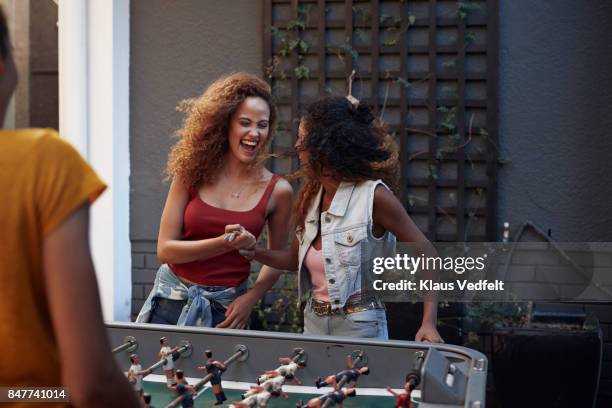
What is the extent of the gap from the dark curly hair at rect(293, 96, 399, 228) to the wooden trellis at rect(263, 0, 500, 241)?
1681mm

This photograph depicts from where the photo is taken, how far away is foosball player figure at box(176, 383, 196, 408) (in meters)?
1.96

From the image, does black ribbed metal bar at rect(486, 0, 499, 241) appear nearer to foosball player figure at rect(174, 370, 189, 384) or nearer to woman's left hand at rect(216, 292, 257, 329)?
woman's left hand at rect(216, 292, 257, 329)

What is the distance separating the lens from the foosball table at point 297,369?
6.33ft

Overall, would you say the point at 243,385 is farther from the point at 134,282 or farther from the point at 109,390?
the point at 134,282

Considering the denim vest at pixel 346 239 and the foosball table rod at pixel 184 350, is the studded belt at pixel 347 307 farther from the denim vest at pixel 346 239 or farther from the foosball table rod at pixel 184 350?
the foosball table rod at pixel 184 350

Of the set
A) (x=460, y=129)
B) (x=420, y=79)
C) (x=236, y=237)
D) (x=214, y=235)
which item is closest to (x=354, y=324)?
(x=236, y=237)

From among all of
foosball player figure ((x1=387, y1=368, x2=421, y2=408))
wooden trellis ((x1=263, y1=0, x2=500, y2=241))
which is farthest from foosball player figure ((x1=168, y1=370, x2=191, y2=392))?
wooden trellis ((x1=263, y1=0, x2=500, y2=241))

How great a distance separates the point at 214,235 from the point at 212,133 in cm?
38

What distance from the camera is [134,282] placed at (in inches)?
197

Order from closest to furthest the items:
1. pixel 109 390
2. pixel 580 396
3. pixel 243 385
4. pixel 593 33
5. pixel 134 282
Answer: pixel 109 390 < pixel 243 385 < pixel 580 396 < pixel 593 33 < pixel 134 282

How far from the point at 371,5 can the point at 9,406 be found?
153 inches

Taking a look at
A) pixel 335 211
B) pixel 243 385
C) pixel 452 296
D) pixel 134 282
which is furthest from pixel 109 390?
pixel 134 282

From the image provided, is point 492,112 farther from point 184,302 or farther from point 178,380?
point 178,380

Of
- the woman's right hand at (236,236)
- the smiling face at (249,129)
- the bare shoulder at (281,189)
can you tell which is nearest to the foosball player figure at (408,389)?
the woman's right hand at (236,236)
